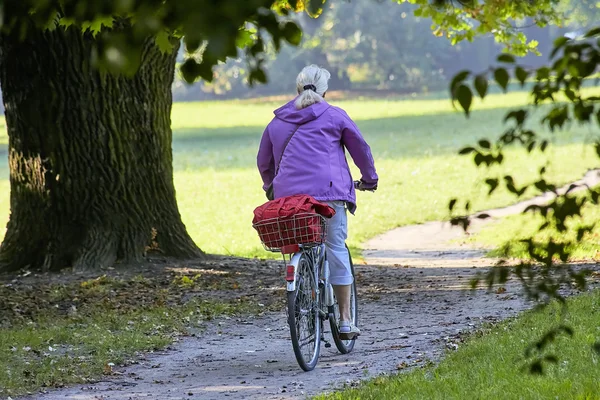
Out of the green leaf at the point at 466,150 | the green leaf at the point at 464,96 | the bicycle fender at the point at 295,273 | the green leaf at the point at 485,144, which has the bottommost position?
the bicycle fender at the point at 295,273

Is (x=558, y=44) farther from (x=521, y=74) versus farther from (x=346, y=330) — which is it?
(x=346, y=330)

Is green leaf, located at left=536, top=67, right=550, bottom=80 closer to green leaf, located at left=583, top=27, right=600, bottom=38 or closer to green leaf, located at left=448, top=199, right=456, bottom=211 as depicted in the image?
green leaf, located at left=583, top=27, right=600, bottom=38

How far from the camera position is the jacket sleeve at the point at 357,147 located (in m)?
6.30

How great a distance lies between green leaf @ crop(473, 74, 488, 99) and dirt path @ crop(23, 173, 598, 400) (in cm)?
325

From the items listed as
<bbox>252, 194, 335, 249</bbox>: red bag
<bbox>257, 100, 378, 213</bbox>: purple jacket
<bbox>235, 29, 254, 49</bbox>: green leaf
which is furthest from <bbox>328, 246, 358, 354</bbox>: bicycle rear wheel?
<bbox>235, 29, 254, 49</bbox>: green leaf

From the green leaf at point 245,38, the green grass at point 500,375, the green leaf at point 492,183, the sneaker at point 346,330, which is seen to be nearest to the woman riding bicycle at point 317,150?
the sneaker at point 346,330

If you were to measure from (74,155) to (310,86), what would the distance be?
16.3 feet

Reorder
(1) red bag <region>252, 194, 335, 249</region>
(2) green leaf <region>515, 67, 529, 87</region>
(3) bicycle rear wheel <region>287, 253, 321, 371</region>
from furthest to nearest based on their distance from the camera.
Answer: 1. (3) bicycle rear wheel <region>287, 253, 321, 371</region>
2. (1) red bag <region>252, 194, 335, 249</region>
3. (2) green leaf <region>515, 67, 529, 87</region>

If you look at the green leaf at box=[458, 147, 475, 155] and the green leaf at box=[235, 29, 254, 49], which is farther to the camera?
the green leaf at box=[458, 147, 475, 155]

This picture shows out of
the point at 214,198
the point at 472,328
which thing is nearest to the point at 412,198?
the point at 214,198

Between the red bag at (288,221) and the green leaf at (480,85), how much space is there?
3245 mm

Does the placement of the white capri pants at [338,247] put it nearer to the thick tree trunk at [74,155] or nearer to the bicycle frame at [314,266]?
the bicycle frame at [314,266]

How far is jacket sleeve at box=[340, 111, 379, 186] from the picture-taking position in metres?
6.30

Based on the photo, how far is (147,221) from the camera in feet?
35.7
